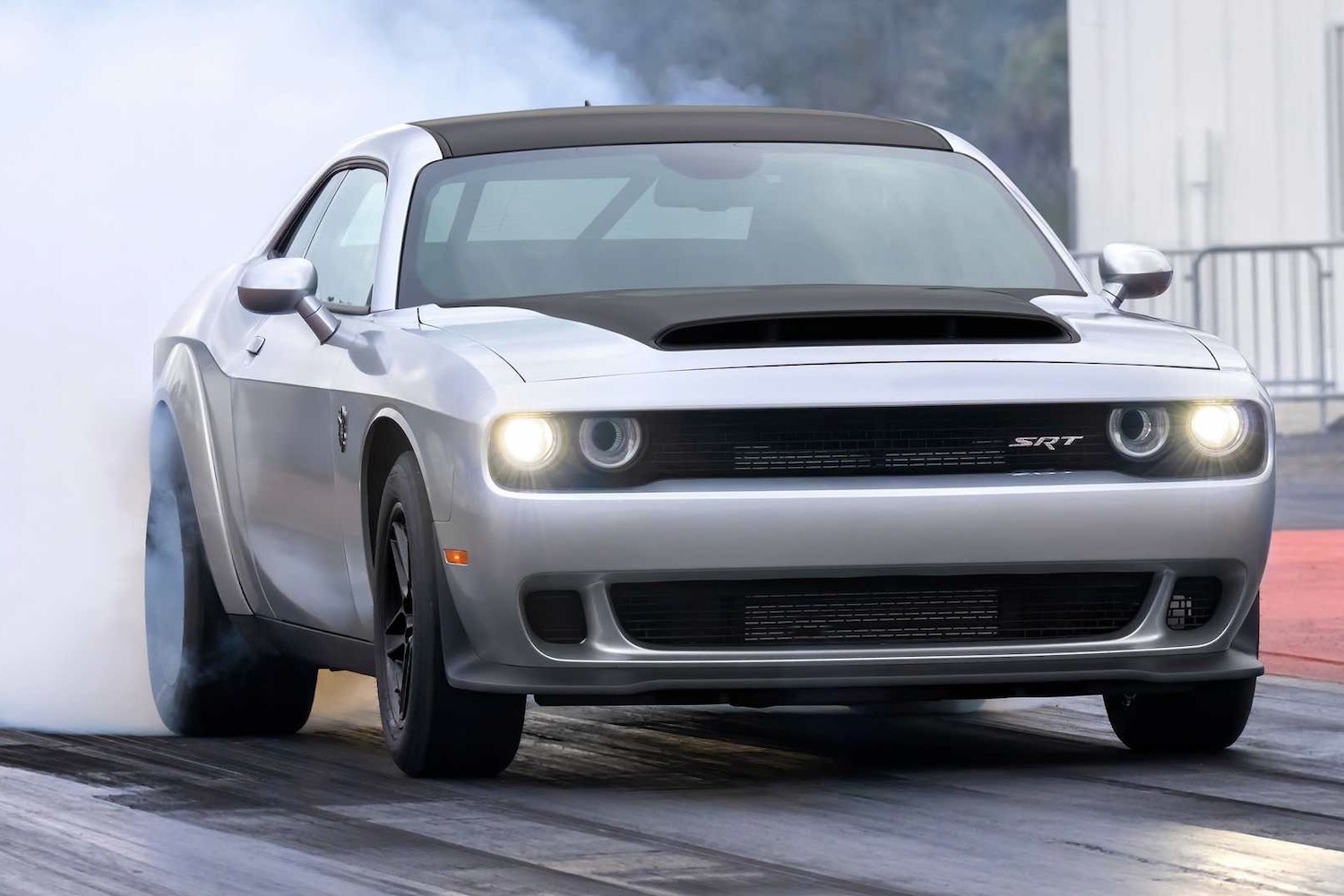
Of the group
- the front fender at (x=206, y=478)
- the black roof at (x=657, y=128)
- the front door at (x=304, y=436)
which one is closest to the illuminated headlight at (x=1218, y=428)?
the black roof at (x=657, y=128)

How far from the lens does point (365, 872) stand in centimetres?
559

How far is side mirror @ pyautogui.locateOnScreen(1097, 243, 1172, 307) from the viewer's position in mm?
7547

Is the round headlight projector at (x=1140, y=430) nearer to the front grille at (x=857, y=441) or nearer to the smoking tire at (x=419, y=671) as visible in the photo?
the front grille at (x=857, y=441)

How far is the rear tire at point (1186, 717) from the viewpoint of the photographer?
710cm

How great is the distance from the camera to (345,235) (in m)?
8.03

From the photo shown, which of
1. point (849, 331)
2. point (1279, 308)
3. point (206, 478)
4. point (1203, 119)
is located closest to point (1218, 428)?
point (849, 331)

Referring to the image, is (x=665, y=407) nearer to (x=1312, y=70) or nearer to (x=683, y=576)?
(x=683, y=576)

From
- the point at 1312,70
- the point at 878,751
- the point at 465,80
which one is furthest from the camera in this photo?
the point at 1312,70

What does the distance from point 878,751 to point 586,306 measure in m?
1.31

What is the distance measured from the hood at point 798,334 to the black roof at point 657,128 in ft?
3.14

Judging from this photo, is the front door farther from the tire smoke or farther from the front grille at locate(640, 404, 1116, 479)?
the front grille at locate(640, 404, 1116, 479)

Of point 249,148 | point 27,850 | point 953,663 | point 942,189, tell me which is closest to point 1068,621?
point 953,663

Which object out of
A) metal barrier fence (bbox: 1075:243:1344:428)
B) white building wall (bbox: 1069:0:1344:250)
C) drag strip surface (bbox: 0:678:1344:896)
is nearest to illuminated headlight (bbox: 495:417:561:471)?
drag strip surface (bbox: 0:678:1344:896)

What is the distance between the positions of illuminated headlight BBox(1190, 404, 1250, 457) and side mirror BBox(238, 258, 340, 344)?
2.07 metres
